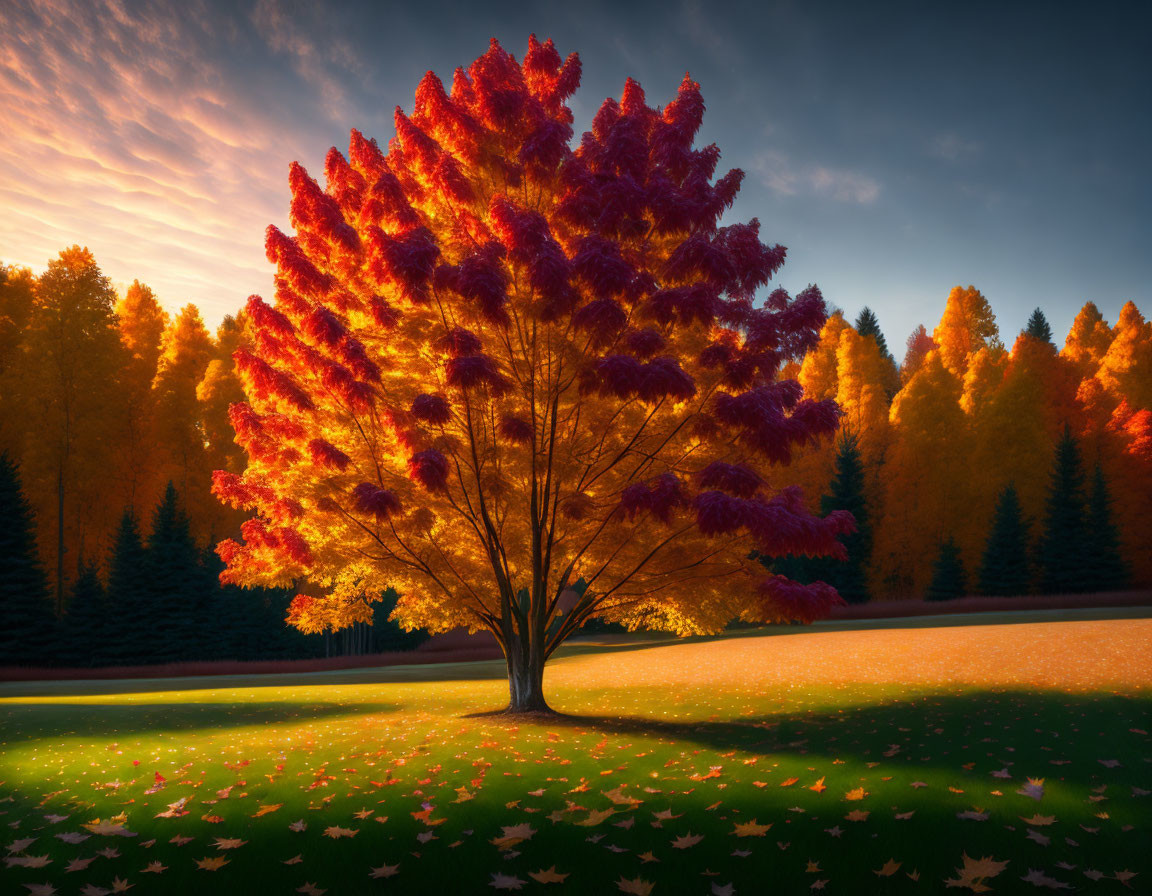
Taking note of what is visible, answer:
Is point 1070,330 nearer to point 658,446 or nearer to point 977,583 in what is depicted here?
point 977,583

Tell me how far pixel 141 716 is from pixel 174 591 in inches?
677

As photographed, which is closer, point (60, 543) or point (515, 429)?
point (515, 429)

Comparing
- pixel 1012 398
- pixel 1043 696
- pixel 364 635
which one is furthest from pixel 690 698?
pixel 1012 398

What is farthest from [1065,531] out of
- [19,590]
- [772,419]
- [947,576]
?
[19,590]

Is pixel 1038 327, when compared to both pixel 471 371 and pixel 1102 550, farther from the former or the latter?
pixel 471 371

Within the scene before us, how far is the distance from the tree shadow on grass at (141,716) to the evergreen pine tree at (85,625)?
13971 mm

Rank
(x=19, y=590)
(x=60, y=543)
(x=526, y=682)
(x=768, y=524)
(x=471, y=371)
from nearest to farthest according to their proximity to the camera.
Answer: (x=768, y=524) < (x=471, y=371) < (x=526, y=682) < (x=19, y=590) < (x=60, y=543)

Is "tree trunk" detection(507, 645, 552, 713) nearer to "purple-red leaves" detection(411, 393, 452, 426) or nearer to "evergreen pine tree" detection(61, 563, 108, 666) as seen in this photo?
"purple-red leaves" detection(411, 393, 452, 426)

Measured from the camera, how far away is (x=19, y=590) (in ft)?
80.6

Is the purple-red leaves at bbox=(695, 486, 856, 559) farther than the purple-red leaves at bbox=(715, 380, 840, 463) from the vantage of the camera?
No

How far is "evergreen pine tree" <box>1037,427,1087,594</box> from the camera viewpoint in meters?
31.7

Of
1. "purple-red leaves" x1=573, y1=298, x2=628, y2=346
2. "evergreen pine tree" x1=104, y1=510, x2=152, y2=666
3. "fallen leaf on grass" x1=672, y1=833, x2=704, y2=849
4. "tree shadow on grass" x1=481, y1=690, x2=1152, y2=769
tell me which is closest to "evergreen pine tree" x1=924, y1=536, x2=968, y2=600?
"tree shadow on grass" x1=481, y1=690, x2=1152, y2=769

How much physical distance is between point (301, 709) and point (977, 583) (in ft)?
108

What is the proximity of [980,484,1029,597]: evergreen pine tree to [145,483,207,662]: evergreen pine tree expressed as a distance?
36427mm
